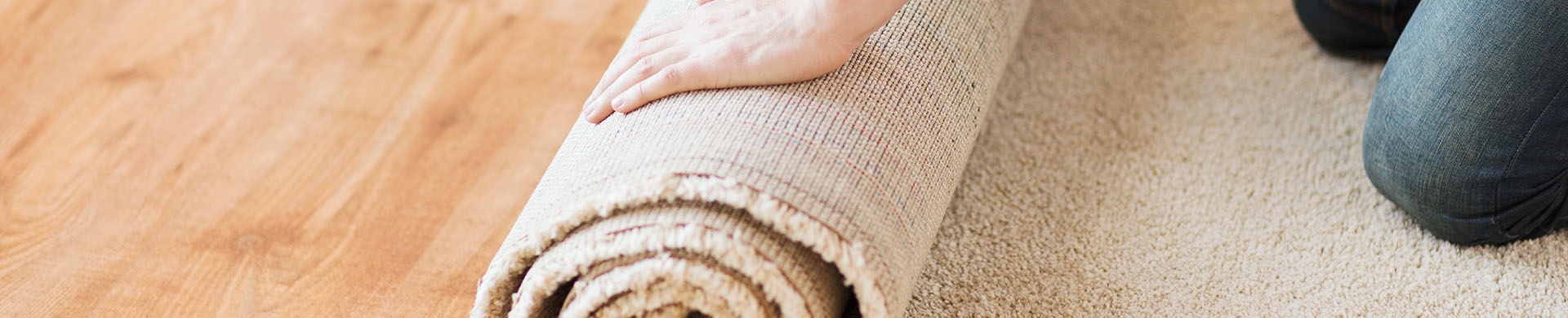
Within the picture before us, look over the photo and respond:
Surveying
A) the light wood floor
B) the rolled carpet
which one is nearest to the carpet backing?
the rolled carpet

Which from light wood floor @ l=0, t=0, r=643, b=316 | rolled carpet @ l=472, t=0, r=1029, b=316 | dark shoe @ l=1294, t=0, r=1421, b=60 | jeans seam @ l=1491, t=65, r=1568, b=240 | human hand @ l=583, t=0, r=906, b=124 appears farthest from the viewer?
dark shoe @ l=1294, t=0, r=1421, b=60

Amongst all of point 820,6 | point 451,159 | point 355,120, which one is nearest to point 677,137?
point 820,6

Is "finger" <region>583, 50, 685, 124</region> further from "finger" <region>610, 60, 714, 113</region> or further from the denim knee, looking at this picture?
the denim knee

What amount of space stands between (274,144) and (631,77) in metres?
0.63

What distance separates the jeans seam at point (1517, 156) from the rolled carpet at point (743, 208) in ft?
1.87

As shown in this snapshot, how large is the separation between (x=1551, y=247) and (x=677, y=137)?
3.07 ft

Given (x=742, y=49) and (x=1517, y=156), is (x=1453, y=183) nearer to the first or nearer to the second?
(x=1517, y=156)

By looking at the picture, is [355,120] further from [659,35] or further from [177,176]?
[659,35]

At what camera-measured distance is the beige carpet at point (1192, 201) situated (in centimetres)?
107

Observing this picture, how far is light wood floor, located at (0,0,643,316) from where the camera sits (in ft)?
3.56

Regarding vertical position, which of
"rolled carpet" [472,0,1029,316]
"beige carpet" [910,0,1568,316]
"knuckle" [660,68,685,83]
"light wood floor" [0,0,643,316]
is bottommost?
"beige carpet" [910,0,1568,316]

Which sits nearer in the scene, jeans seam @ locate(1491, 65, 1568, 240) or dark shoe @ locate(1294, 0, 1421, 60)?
jeans seam @ locate(1491, 65, 1568, 240)

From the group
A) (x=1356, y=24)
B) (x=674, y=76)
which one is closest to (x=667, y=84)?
(x=674, y=76)

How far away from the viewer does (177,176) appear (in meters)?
1.23
